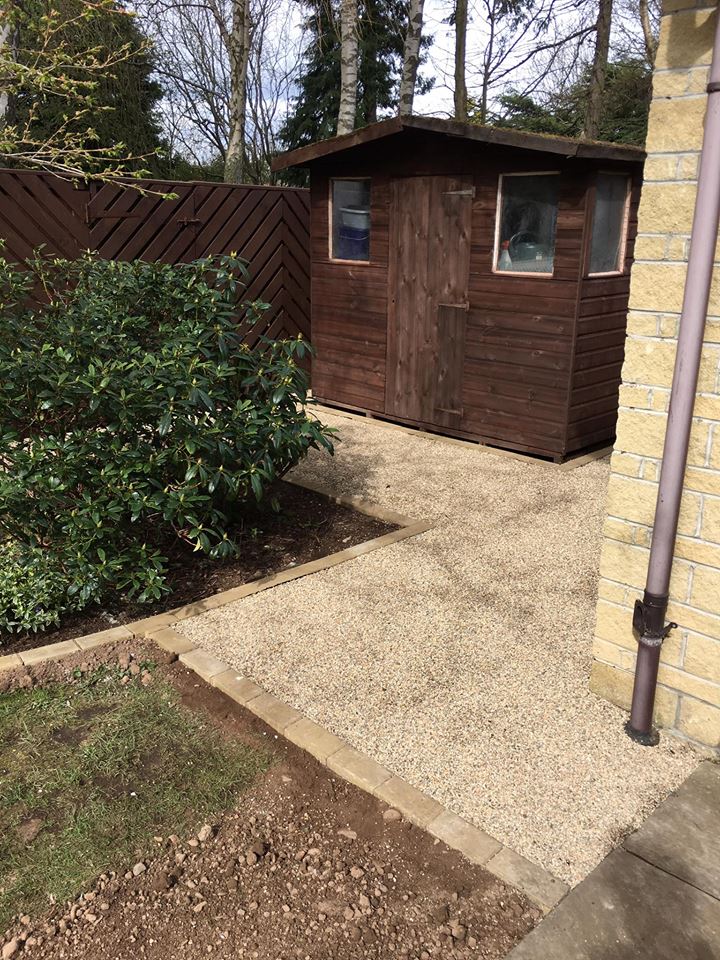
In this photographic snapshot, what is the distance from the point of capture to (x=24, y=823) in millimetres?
2498

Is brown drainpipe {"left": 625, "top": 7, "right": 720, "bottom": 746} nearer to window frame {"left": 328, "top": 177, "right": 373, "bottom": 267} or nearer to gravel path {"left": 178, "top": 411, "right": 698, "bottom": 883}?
gravel path {"left": 178, "top": 411, "right": 698, "bottom": 883}

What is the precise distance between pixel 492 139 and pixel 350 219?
7.30 ft

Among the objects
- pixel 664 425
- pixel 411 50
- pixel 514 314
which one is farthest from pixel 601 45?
pixel 664 425

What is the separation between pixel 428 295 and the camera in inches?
282

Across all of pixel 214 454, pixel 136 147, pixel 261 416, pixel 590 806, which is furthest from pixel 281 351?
pixel 136 147

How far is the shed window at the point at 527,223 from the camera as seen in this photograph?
243 inches

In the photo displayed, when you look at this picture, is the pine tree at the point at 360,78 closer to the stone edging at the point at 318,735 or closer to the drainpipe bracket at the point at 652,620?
the stone edging at the point at 318,735

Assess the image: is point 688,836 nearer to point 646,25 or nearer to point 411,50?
point 411,50

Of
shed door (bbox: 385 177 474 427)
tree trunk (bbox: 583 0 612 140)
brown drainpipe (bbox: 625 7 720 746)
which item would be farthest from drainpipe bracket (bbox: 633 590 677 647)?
tree trunk (bbox: 583 0 612 140)

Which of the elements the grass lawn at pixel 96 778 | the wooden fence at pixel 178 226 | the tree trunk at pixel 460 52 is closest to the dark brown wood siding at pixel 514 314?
the wooden fence at pixel 178 226

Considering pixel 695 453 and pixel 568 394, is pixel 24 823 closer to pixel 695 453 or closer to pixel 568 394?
pixel 695 453

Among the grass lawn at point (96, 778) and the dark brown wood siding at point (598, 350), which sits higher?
the dark brown wood siding at point (598, 350)

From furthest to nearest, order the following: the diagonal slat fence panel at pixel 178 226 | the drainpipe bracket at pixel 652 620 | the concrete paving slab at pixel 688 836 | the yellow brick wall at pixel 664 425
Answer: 1. the diagonal slat fence panel at pixel 178 226
2. the drainpipe bracket at pixel 652 620
3. the yellow brick wall at pixel 664 425
4. the concrete paving slab at pixel 688 836

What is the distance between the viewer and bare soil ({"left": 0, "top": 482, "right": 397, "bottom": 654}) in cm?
391
